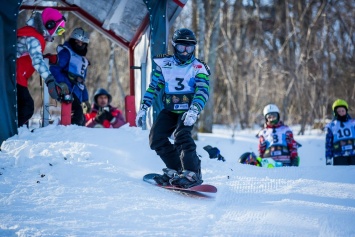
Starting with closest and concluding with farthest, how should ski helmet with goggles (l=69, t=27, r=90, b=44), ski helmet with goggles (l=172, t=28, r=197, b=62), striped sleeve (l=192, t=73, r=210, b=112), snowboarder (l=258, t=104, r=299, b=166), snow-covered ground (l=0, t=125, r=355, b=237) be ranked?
snow-covered ground (l=0, t=125, r=355, b=237), striped sleeve (l=192, t=73, r=210, b=112), ski helmet with goggles (l=172, t=28, r=197, b=62), ski helmet with goggles (l=69, t=27, r=90, b=44), snowboarder (l=258, t=104, r=299, b=166)

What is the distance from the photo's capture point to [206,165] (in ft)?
24.0

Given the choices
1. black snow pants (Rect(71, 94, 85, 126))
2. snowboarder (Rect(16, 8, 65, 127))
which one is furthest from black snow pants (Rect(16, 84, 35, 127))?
black snow pants (Rect(71, 94, 85, 126))

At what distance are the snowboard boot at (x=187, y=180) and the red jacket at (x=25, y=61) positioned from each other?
11.7 feet

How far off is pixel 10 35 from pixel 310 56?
35.8 feet

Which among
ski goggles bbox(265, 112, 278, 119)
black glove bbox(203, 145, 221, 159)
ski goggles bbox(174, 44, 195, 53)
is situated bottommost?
black glove bbox(203, 145, 221, 159)

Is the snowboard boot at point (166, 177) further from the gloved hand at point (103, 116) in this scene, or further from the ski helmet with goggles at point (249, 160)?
the gloved hand at point (103, 116)

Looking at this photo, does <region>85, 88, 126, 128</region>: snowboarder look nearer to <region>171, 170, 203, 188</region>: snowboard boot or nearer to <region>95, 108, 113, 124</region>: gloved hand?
<region>95, 108, 113, 124</region>: gloved hand

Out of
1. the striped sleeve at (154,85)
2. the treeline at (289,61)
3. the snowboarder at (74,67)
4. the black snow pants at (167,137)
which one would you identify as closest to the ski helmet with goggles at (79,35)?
the snowboarder at (74,67)

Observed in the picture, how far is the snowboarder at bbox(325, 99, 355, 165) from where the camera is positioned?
9461mm

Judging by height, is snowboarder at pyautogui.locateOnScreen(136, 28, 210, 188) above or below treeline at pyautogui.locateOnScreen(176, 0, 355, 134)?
below

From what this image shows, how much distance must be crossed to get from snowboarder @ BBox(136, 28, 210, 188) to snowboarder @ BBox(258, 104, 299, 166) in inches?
137

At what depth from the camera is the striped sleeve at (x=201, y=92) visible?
19.3 feet

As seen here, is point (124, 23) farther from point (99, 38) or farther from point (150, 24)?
point (99, 38)

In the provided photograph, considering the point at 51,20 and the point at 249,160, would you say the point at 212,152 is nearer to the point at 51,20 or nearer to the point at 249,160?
the point at 249,160
